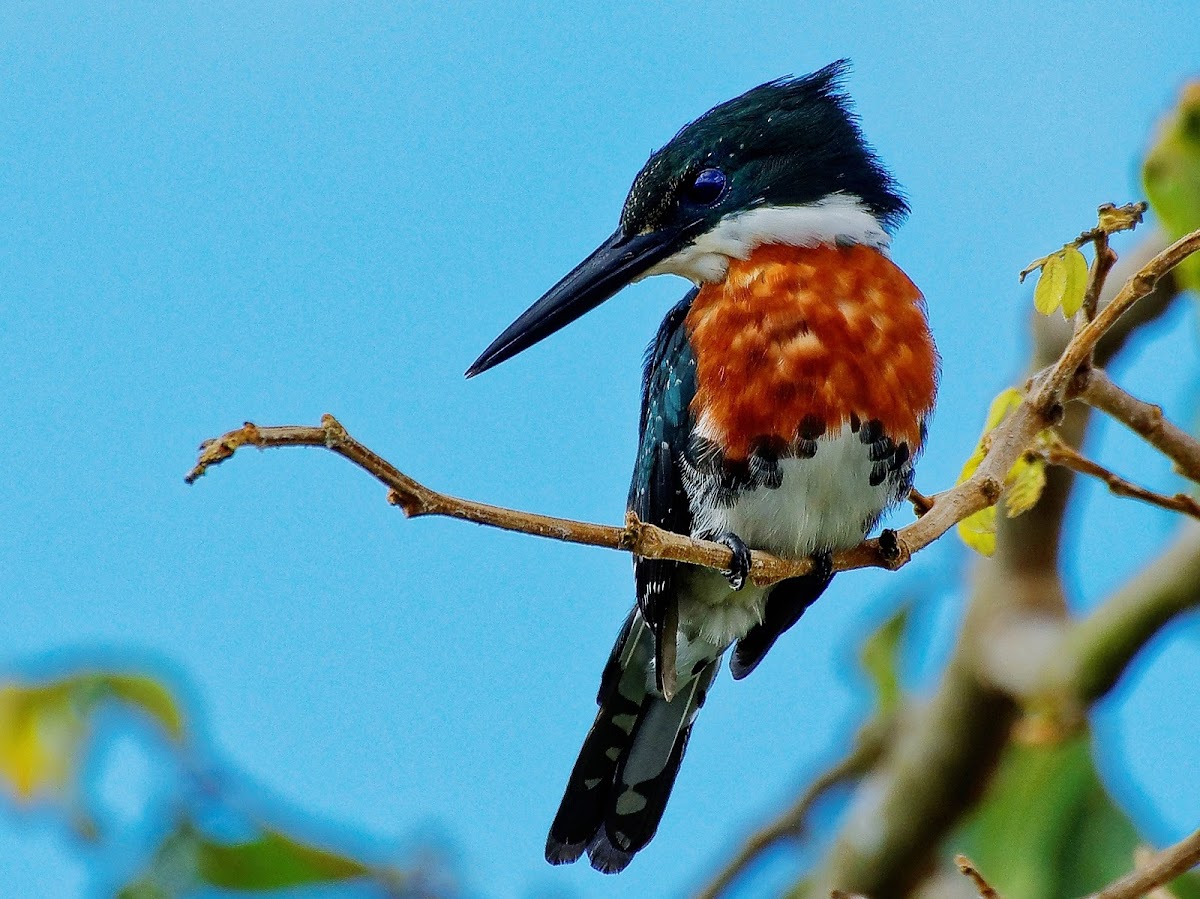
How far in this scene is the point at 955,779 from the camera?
3834 mm

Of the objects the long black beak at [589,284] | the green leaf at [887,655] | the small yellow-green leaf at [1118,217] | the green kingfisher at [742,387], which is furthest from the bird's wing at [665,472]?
the green leaf at [887,655]

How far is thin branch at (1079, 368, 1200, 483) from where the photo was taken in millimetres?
2062

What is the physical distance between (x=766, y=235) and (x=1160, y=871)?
1.43 meters

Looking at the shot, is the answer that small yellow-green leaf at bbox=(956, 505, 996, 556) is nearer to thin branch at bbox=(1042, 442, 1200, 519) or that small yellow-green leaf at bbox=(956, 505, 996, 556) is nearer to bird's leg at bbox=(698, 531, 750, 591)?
thin branch at bbox=(1042, 442, 1200, 519)

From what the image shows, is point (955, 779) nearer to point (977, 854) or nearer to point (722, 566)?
point (977, 854)

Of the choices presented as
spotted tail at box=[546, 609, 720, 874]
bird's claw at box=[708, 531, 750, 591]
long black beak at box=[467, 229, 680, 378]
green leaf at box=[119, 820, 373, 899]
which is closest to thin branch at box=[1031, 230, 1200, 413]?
bird's claw at box=[708, 531, 750, 591]

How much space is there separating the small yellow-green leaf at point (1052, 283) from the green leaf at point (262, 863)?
170 centimetres

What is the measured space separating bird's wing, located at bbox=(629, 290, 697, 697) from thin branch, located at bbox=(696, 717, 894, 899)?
135cm

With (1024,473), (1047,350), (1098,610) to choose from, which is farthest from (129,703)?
(1098,610)

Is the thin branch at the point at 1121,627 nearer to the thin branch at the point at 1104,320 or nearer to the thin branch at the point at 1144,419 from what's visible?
the thin branch at the point at 1144,419

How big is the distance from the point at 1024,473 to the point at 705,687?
3.22ft

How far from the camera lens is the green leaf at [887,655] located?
412 cm

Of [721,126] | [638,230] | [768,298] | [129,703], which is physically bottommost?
[129,703]

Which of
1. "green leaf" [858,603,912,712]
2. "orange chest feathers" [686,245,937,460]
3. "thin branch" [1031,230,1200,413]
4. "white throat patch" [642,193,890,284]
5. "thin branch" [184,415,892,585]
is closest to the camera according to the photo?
"thin branch" [184,415,892,585]
